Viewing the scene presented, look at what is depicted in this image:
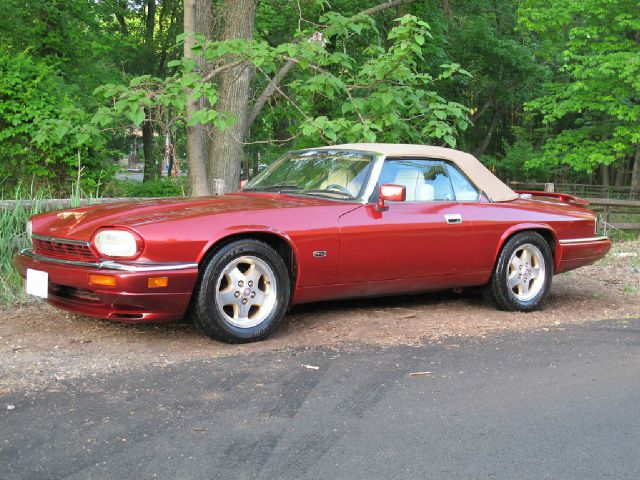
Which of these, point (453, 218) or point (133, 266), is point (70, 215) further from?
point (453, 218)

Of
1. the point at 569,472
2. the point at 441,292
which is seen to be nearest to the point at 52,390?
the point at 569,472

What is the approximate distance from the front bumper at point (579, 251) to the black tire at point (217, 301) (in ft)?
9.83

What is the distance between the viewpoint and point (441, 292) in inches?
295

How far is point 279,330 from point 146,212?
1341 millimetres

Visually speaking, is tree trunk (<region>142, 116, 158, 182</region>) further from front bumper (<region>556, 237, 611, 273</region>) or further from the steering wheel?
the steering wheel

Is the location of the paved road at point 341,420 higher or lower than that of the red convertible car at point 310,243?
lower

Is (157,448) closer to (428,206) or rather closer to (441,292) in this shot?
(428,206)

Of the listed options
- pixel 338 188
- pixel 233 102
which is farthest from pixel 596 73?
pixel 338 188

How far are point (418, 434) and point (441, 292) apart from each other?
4.04 m

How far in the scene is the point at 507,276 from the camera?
657 centimetres

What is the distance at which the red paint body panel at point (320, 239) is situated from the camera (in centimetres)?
477

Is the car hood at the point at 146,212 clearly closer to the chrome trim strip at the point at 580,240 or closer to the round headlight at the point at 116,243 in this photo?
the round headlight at the point at 116,243

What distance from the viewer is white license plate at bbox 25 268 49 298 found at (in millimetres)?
5020

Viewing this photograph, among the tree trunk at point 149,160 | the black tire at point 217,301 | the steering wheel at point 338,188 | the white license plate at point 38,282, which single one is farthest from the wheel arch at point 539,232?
the tree trunk at point 149,160
